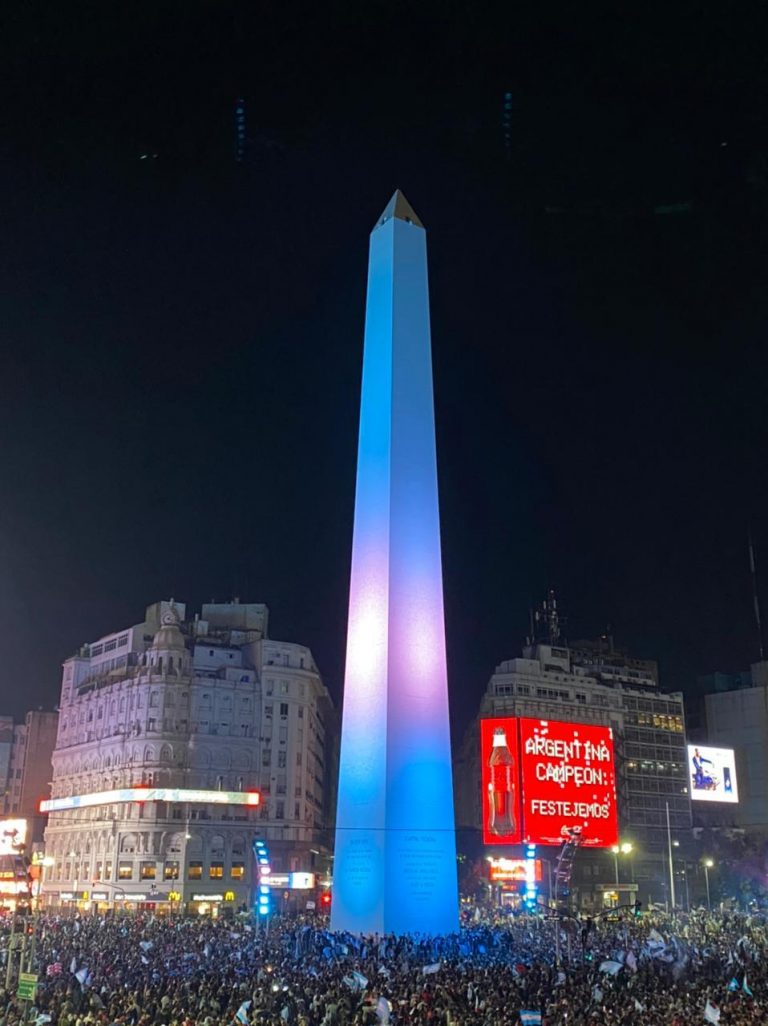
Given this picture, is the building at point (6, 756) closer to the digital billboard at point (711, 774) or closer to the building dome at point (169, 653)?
the building dome at point (169, 653)

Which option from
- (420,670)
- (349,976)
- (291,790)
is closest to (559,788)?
(291,790)

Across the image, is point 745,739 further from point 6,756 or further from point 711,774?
point 6,756

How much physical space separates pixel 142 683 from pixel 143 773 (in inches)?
248

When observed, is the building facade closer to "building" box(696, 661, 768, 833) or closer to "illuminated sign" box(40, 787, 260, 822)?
"building" box(696, 661, 768, 833)

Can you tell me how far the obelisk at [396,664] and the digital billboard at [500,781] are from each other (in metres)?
39.9

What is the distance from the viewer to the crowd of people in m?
15.4

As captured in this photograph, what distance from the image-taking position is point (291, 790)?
76.1m

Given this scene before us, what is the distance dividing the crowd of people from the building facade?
5642cm

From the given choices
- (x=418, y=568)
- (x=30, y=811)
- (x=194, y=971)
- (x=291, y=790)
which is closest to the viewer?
(x=194, y=971)

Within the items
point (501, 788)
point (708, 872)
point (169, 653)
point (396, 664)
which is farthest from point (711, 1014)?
point (708, 872)

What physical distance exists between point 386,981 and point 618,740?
7371cm

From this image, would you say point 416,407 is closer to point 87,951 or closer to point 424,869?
point 424,869

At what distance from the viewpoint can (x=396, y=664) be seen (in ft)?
98.9

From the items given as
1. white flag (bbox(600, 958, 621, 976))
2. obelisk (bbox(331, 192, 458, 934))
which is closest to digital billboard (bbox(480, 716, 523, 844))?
obelisk (bbox(331, 192, 458, 934))
